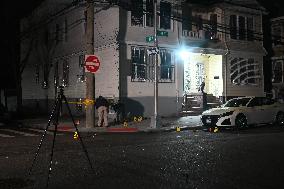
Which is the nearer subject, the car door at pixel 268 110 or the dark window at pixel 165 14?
the car door at pixel 268 110

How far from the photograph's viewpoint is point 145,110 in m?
25.2

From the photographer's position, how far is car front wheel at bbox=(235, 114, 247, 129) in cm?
1769

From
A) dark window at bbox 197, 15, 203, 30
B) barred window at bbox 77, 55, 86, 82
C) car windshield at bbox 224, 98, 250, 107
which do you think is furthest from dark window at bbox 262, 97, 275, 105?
barred window at bbox 77, 55, 86, 82

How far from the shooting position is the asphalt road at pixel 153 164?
7.70m

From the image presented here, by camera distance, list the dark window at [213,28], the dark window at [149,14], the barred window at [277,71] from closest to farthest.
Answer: the dark window at [149,14] < the dark window at [213,28] < the barred window at [277,71]

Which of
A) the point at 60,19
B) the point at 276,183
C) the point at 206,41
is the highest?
the point at 60,19

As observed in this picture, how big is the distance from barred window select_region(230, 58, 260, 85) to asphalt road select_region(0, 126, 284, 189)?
16030 mm

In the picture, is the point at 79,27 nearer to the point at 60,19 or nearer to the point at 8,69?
the point at 60,19

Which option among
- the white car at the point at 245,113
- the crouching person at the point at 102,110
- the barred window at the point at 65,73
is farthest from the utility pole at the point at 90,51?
the barred window at the point at 65,73

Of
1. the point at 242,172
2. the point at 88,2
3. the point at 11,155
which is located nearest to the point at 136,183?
the point at 242,172

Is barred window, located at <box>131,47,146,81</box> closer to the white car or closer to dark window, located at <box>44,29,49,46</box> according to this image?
the white car

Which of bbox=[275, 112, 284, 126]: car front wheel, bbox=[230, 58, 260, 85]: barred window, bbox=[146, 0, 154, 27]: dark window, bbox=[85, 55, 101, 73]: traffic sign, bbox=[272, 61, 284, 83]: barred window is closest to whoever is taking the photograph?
bbox=[85, 55, 101, 73]: traffic sign

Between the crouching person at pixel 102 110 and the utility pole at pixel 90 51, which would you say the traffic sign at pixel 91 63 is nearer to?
the utility pole at pixel 90 51

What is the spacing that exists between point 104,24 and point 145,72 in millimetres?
3980
